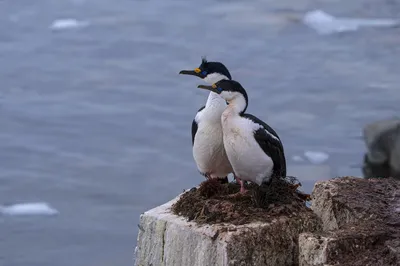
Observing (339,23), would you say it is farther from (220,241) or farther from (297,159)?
(220,241)

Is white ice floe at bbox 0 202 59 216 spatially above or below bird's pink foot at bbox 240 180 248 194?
above

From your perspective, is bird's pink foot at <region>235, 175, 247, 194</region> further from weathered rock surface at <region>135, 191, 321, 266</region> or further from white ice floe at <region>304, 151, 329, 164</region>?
white ice floe at <region>304, 151, 329, 164</region>

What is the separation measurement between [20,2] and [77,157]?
5315mm

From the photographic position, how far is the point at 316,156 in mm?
12914

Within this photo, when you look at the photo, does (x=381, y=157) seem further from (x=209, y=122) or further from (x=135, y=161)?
(x=209, y=122)

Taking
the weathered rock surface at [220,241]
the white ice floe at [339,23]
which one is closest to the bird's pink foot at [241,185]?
the weathered rock surface at [220,241]

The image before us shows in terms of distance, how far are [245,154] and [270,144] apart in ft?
0.61

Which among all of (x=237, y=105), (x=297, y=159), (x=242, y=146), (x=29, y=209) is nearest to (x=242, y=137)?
(x=242, y=146)

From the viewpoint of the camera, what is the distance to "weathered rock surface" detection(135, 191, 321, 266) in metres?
5.70

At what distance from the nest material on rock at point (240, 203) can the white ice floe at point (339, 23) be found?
10508mm

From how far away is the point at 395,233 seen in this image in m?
5.75

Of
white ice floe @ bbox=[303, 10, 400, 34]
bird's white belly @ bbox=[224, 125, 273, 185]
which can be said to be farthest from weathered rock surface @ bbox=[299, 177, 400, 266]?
white ice floe @ bbox=[303, 10, 400, 34]

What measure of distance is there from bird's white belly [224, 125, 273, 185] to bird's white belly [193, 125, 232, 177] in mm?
215

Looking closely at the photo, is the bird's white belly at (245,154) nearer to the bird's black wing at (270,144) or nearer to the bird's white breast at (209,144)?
the bird's black wing at (270,144)
